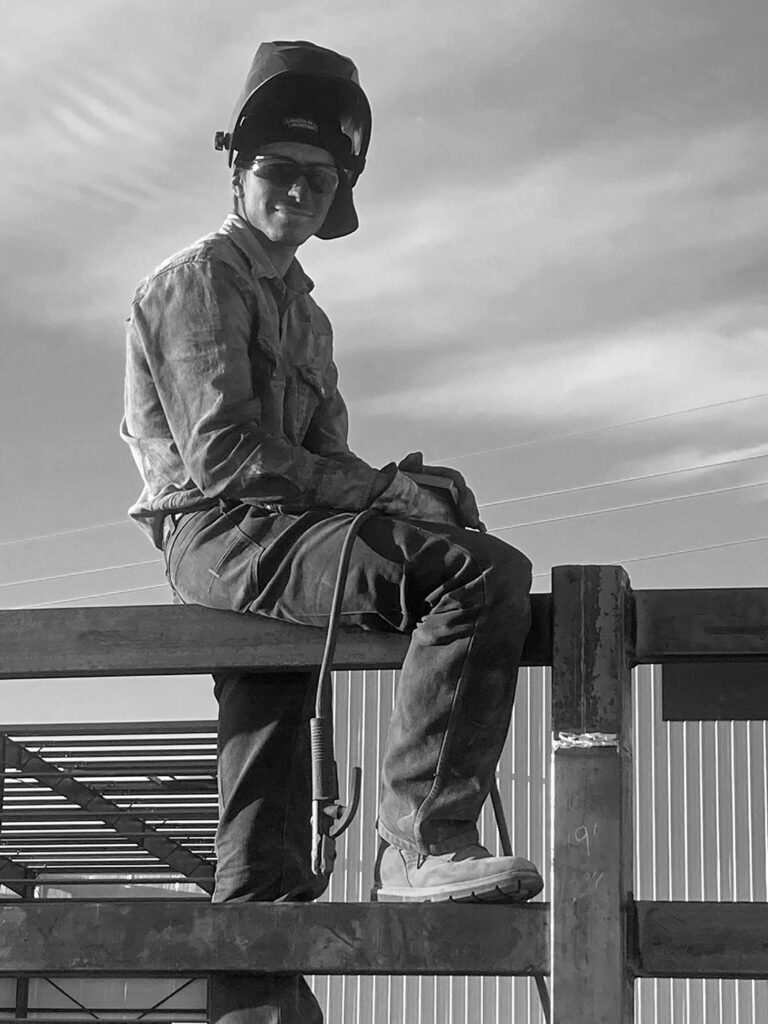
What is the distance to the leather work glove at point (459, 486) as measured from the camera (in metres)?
3.65

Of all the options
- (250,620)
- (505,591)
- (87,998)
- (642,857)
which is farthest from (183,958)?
(642,857)

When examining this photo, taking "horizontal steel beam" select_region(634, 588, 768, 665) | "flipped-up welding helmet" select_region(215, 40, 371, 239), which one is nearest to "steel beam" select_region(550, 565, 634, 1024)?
"horizontal steel beam" select_region(634, 588, 768, 665)

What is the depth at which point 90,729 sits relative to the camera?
13969mm

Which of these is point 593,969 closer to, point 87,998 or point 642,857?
point 87,998

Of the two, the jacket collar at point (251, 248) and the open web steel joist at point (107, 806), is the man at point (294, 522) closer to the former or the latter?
the jacket collar at point (251, 248)

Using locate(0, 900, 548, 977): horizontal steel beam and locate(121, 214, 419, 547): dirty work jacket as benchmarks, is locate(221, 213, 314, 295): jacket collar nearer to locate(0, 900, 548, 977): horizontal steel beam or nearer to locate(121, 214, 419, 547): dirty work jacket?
locate(121, 214, 419, 547): dirty work jacket

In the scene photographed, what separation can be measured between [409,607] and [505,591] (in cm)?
21

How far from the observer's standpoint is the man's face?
3.94m

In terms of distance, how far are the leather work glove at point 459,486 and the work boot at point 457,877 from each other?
2.59 feet

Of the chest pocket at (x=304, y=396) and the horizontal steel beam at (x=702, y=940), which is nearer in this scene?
the horizontal steel beam at (x=702, y=940)

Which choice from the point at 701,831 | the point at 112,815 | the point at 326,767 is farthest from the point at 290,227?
the point at 701,831

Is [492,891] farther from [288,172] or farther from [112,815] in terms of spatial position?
[112,815]

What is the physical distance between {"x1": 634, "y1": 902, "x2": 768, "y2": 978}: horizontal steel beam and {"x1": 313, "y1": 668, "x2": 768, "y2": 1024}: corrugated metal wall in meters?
18.9

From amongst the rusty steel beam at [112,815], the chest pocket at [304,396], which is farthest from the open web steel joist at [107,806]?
the chest pocket at [304,396]
